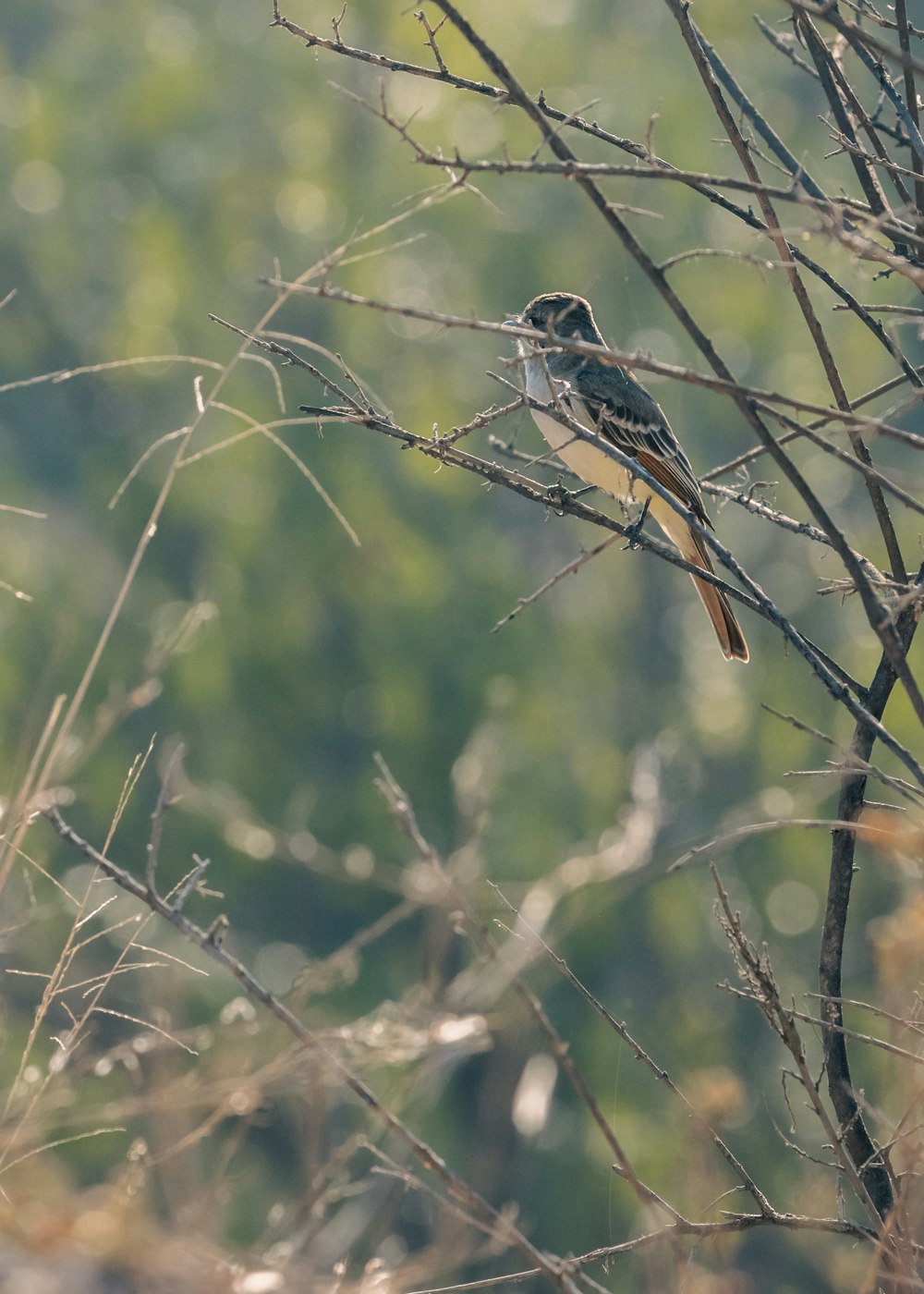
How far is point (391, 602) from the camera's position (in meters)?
10.2

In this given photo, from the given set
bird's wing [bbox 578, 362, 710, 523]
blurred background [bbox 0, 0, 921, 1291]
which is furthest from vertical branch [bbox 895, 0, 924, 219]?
blurred background [bbox 0, 0, 921, 1291]

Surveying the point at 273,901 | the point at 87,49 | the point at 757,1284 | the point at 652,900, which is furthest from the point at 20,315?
the point at 757,1284

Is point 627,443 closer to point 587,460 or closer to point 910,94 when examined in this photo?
point 587,460

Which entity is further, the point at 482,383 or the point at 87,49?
the point at 87,49

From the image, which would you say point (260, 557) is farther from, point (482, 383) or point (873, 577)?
point (873, 577)

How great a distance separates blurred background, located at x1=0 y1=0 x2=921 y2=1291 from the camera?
9.05 metres

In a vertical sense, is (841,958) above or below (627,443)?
below

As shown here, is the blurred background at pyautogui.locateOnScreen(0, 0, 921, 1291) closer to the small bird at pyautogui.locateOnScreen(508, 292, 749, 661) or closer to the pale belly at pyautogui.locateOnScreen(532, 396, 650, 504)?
the small bird at pyautogui.locateOnScreen(508, 292, 749, 661)

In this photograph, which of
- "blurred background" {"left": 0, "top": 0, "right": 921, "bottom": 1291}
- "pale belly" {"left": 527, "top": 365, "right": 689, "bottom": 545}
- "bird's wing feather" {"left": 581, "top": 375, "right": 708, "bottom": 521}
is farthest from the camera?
"blurred background" {"left": 0, "top": 0, "right": 921, "bottom": 1291}

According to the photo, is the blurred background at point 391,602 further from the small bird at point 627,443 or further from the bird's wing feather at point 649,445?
the bird's wing feather at point 649,445

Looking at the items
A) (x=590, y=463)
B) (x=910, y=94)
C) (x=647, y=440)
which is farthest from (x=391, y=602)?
(x=910, y=94)

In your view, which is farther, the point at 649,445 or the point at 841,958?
the point at 649,445

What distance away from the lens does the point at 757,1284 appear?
948 cm

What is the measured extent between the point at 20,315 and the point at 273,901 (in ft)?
16.5
